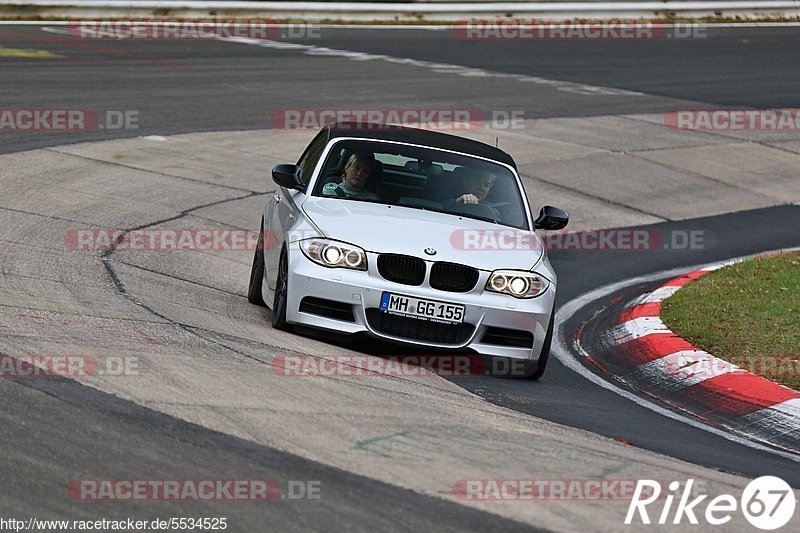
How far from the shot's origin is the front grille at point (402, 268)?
8070mm

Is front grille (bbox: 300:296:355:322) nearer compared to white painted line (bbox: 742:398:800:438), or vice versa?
white painted line (bbox: 742:398:800:438)

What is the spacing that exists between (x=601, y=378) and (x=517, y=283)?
1176mm

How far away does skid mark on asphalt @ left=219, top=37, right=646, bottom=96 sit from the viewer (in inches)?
917

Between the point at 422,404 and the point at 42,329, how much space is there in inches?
87.6

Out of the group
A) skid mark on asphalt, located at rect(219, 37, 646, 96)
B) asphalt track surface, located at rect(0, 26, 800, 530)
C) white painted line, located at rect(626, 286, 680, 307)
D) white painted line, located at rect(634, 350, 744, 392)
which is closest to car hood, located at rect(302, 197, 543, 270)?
asphalt track surface, located at rect(0, 26, 800, 530)

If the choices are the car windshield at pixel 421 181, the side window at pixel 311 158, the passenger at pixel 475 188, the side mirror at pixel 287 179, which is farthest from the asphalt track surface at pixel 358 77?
the passenger at pixel 475 188

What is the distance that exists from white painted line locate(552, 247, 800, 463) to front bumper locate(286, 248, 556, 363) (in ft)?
2.55

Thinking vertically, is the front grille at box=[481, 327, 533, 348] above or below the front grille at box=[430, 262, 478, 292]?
below

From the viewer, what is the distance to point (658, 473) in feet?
19.7

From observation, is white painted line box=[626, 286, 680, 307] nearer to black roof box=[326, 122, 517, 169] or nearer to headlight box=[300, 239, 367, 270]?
black roof box=[326, 122, 517, 169]

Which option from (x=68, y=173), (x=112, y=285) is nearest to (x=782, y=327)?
(x=112, y=285)

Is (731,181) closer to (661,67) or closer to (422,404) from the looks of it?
(661,67)

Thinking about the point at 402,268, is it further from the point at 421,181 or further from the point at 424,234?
the point at 421,181

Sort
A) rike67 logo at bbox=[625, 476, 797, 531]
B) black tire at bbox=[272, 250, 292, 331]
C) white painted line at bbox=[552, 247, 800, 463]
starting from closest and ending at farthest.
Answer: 1. rike67 logo at bbox=[625, 476, 797, 531]
2. white painted line at bbox=[552, 247, 800, 463]
3. black tire at bbox=[272, 250, 292, 331]
